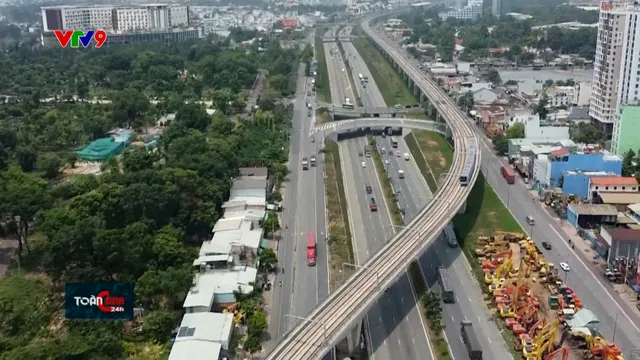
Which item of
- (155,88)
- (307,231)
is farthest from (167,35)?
(307,231)

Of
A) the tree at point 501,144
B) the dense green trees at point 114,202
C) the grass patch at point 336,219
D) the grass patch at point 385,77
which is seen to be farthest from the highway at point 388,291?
the grass patch at point 385,77

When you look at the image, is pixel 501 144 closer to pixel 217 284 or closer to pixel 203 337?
pixel 217 284

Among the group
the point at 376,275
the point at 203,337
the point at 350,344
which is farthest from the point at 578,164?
the point at 203,337

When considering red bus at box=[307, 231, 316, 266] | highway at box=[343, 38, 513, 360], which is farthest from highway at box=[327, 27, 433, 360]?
red bus at box=[307, 231, 316, 266]

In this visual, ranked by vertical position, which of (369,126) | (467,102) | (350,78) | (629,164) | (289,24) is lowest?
(629,164)

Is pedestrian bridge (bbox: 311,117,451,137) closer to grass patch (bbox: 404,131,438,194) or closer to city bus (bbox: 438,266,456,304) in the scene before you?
grass patch (bbox: 404,131,438,194)

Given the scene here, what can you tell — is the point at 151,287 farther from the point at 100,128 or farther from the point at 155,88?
the point at 155,88

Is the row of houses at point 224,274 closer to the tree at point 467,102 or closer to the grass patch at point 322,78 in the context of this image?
the tree at point 467,102
